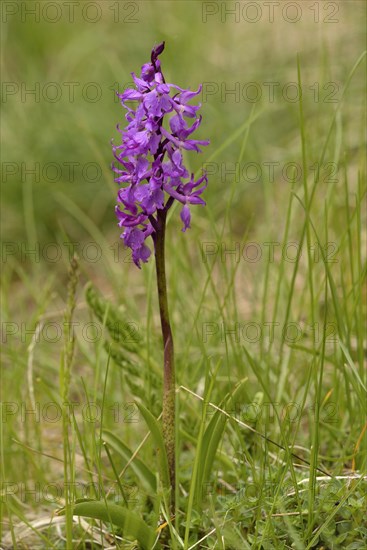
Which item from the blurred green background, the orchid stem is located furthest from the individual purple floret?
the blurred green background

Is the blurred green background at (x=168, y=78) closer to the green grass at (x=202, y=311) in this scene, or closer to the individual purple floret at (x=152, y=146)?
the green grass at (x=202, y=311)

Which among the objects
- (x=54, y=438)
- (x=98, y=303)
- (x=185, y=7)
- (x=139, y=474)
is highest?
(x=185, y=7)

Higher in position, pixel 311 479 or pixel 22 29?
pixel 22 29

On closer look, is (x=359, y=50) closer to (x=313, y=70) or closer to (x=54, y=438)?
(x=313, y=70)

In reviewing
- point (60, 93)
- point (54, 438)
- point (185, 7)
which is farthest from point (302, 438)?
point (185, 7)

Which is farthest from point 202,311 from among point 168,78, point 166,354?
point 168,78

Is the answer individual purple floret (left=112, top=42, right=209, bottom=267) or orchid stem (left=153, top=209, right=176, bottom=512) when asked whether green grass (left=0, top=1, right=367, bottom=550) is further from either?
individual purple floret (left=112, top=42, right=209, bottom=267)
